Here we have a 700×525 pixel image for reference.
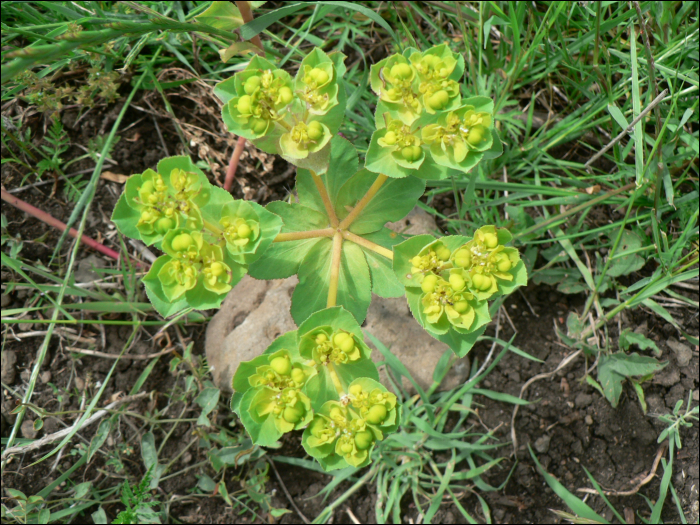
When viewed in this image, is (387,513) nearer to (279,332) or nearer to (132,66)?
(279,332)

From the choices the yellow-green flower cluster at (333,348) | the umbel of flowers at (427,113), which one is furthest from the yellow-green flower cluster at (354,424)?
the umbel of flowers at (427,113)

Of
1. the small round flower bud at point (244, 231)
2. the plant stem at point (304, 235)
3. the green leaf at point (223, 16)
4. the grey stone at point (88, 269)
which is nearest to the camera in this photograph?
the small round flower bud at point (244, 231)

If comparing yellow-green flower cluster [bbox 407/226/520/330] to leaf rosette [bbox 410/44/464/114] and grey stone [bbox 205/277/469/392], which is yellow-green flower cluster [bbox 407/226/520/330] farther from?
grey stone [bbox 205/277/469/392]

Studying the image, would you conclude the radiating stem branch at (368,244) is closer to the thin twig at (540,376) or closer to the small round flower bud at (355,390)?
the small round flower bud at (355,390)

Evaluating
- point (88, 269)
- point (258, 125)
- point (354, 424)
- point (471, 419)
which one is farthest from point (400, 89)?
point (88, 269)

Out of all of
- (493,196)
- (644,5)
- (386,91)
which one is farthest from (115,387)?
(644,5)

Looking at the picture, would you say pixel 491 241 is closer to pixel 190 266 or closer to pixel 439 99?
pixel 439 99

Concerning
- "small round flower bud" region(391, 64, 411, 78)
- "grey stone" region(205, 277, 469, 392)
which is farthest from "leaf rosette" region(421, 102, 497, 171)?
"grey stone" region(205, 277, 469, 392)
